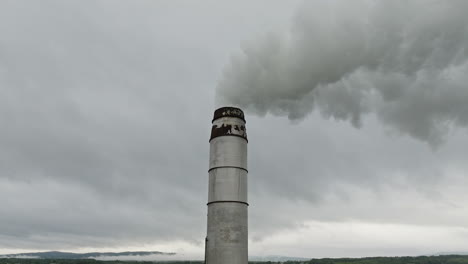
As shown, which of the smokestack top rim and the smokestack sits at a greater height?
the smokestack top rim

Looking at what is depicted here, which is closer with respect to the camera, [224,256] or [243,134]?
[224,256]

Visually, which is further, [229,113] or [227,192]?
[229,113]

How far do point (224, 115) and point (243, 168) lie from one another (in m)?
2.83

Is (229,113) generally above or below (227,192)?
above

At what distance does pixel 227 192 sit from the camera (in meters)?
16.8

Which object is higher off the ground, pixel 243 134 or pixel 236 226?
pixel 243 134

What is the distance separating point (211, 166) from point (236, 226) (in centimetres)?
313

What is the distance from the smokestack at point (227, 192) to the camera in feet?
53.7

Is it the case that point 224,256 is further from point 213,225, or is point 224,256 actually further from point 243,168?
point 243,168

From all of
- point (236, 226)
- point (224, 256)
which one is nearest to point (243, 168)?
point (236, 226)

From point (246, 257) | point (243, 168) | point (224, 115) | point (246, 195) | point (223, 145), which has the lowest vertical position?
point (246, 257)

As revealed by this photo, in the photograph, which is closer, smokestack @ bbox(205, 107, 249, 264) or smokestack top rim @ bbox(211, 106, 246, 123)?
smokestack @ bbox(205, 107, 249, 264)

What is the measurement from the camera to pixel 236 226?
648 inches

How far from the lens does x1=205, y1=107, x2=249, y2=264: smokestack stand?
53.7 ft
